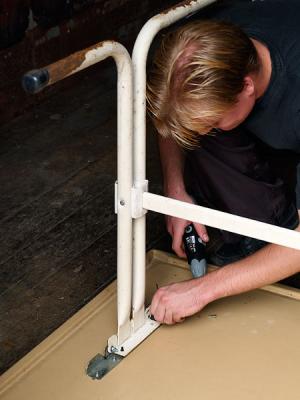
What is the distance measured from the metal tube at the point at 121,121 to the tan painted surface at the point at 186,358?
0.35 feet

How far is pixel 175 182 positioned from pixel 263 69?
18.7 inches

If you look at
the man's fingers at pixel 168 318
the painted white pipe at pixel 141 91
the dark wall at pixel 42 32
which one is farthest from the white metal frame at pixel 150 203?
the dark wall at pixel 42 32

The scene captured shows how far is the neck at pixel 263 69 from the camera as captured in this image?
1854 mm

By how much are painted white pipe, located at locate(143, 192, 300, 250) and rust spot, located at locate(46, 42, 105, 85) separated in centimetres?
42

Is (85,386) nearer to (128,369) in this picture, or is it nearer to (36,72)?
Result: (128,369)

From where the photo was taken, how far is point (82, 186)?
2826mm

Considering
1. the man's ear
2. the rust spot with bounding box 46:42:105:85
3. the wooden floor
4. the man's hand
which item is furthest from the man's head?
the wooden floor

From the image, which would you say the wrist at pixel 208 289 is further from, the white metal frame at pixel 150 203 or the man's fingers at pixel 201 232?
the man's fingers at pixel 201 232

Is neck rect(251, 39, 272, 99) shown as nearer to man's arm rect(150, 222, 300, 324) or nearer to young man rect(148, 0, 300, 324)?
young man rect(148, 0, 300, 324)

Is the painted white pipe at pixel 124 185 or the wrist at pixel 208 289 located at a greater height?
the painted white pipe at pixel 124 185

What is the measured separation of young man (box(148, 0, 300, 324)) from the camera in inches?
67.1

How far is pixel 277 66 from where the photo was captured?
1881 mm

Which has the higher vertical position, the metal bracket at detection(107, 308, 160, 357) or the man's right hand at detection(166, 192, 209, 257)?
the man's right hand at detection(166, 192, 209, 257)

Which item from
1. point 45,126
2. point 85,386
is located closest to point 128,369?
point 85,386
